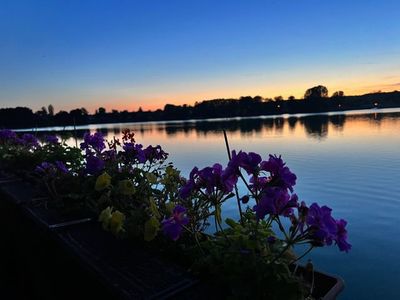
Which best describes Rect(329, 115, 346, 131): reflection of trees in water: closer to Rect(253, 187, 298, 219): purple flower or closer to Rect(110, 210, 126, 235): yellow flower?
Rect(110, 210, 126, 235): yellow flower

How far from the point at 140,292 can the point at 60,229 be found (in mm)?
1296

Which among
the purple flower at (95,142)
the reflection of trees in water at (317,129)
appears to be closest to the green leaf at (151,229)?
the purple flower at (95,142)

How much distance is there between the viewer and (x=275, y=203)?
5.57ft

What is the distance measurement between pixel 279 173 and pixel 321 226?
1.28 feet

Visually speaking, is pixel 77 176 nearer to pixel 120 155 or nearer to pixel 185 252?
pixel 120 155

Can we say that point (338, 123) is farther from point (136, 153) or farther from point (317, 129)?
point (136, 153)

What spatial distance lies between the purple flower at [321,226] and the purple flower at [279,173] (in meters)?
0.24

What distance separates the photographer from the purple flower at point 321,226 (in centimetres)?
153

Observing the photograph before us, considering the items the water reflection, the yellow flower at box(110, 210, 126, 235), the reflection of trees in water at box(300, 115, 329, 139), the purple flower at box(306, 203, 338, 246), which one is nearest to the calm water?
the yellow flower at box(110, 210, 126, 235)

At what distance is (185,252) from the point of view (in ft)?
7.53

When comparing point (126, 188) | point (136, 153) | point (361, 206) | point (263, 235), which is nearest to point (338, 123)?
point (361, 206)

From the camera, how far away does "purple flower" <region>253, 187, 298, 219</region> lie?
165 cm

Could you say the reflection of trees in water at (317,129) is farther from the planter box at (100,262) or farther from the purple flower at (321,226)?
the purple flower at (321,226)

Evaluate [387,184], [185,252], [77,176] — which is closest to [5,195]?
[77,176]
